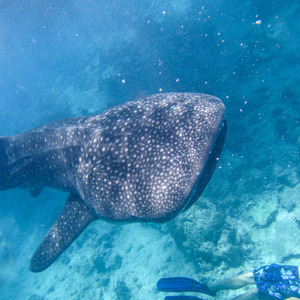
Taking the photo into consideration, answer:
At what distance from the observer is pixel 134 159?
2.91 meters

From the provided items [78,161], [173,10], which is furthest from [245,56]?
[78,161]

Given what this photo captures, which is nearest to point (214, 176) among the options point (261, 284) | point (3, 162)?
point (261, 284)

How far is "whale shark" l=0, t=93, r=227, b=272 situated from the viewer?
2492mm

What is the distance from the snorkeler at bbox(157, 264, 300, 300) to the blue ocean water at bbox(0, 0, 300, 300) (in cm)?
109

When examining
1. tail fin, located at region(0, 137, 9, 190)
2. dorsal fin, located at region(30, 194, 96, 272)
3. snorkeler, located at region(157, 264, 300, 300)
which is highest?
tail fin, located at region(0, 137, 9, 190)

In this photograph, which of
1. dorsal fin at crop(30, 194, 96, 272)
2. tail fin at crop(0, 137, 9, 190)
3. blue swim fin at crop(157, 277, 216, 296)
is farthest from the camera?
blue swim fin at crop(157, 277, 216, 296)

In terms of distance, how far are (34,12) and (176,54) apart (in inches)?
2777

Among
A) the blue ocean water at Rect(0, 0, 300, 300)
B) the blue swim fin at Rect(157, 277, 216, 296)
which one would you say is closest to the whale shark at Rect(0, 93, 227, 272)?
the blue swim fin at Rect(157, 277, 216, 296)

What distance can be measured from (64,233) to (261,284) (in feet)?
18.7

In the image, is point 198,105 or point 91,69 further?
point 91,69

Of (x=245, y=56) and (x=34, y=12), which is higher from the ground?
(x=34, y=12)

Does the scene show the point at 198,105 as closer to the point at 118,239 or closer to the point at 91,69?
the point at 118,239

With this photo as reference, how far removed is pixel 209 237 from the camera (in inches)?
299

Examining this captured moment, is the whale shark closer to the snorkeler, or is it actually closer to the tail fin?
the tail fin
